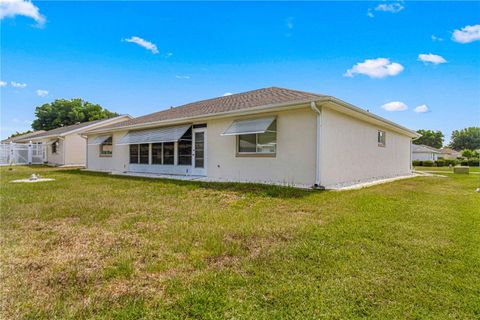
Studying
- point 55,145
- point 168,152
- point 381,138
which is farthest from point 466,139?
point 55,145

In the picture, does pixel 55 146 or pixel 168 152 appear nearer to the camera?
pixel 168 152

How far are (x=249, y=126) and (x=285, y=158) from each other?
1942 millimetres

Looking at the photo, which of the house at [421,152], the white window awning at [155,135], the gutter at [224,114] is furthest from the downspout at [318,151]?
the house at [421,152]

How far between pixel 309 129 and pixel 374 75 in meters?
10.8

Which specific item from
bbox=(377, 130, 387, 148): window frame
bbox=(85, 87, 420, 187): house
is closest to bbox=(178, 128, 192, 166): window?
bbox=(85, 87, 420, 187): house

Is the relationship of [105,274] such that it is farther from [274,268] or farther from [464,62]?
[464,62]

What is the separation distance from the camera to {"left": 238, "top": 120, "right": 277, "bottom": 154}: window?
1052 centimetres

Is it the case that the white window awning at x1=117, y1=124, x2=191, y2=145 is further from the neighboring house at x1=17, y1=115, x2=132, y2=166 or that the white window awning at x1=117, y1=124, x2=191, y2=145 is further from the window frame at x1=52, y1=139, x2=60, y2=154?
the window frame at x1=52, y1=139, x2=60, y2=154

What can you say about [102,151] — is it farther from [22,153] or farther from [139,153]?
[22,153]

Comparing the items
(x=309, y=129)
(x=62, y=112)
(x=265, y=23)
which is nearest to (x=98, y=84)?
(x=265, y=23)

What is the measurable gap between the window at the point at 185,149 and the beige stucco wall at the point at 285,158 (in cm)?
227

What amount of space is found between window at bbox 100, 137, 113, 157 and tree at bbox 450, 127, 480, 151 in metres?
105

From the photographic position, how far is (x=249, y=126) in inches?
419

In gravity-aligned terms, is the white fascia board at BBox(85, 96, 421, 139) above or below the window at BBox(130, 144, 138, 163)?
above
